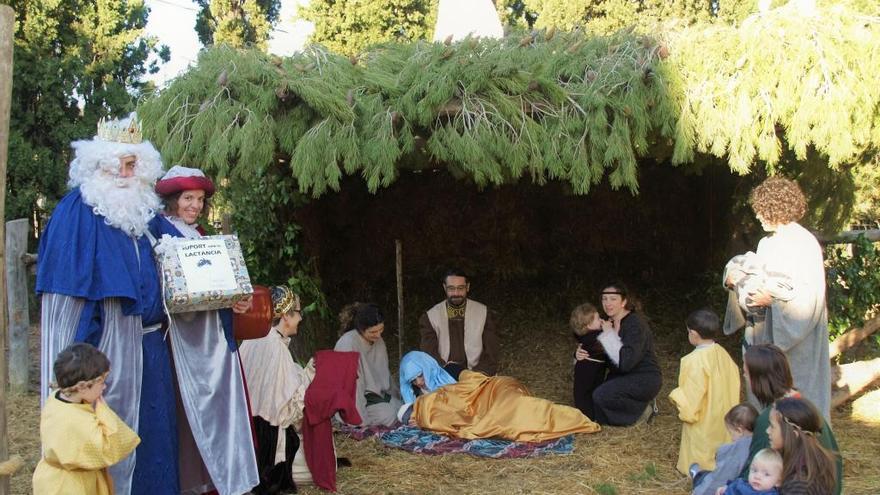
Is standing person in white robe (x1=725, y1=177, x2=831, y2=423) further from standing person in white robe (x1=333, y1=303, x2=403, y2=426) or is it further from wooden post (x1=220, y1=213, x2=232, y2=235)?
wooden post (x1=220, y1=213, x2=232, y2=235)

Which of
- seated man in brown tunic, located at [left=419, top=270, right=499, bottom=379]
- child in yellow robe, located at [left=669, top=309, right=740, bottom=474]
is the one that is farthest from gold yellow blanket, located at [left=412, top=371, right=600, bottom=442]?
child in yellow robe, located at [left=669, top=309, right=740, bottom=474]

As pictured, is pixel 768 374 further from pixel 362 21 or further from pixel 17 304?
pixel 362 21

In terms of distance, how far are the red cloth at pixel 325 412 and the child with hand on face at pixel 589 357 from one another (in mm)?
2069

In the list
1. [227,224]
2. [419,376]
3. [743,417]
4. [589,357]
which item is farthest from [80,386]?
[227,224]

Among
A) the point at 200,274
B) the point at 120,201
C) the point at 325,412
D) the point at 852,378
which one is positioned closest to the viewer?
the point at 120,201

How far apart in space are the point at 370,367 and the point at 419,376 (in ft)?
1.24

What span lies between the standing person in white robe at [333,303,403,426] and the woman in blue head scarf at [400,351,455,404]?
122 millimetres

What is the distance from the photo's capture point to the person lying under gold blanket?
5559mm

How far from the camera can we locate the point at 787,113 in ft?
15.7

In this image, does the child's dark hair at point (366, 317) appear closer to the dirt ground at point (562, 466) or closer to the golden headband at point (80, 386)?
the dirt ground at point (562, 466)

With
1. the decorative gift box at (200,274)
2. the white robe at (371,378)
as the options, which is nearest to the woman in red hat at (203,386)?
the decorative gift box at (200,274)

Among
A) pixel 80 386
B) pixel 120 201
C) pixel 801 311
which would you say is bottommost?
pixel 80 386

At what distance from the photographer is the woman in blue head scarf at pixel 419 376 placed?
6.11m

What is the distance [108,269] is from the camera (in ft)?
11.0
